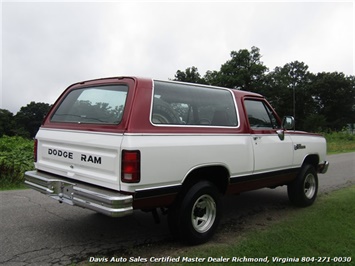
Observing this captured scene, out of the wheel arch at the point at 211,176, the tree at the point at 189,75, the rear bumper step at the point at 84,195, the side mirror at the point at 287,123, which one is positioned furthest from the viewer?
the tree at the point at 189,75

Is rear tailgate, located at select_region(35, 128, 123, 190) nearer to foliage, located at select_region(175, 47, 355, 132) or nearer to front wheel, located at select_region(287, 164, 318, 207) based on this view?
front wheel, located at select_region(287, 164, 318, 207)

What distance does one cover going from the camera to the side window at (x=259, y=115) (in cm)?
498

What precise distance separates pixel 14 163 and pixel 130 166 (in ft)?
22.0

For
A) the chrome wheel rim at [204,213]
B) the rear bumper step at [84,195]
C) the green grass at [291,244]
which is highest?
the rear bumper step at [84,195]

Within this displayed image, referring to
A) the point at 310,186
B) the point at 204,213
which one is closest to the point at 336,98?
the point at 310,186

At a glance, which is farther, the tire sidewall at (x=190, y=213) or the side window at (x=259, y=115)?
the side window at (x=259, y=115)

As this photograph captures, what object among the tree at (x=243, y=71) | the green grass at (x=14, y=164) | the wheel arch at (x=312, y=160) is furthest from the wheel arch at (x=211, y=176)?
the tree at (x=243, y=71)

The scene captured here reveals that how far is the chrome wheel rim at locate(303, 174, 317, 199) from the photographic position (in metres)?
6.14

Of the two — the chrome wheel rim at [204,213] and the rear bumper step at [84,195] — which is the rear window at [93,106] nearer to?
the rear bumper step at [84,195]

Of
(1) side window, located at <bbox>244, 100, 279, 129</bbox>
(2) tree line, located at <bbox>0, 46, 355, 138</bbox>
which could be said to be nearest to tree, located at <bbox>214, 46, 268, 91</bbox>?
(2) tree line, located at <bbox>0, 46, 355, 138</bbox>

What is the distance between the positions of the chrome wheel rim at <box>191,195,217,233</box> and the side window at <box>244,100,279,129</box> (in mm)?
1374

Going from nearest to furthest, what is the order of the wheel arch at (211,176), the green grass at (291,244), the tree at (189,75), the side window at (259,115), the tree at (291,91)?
the green grass at (291,244)
the wheel arch at (211,176)
the side window at (259,115)
the tree at (189,75)
the tree at (291,91)

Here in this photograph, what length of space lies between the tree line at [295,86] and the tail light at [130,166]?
161 ft

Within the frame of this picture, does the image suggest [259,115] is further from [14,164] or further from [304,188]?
[14,164]
